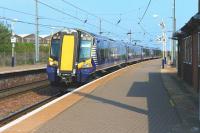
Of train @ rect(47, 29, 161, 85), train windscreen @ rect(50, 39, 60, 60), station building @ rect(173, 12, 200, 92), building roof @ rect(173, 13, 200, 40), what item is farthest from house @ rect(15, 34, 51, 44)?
building roof @ rect(173, 13, 200, 40)

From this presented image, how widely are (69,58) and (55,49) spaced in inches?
38.6

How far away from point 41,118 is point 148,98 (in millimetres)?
5928

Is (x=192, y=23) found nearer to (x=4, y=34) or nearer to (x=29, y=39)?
(x=4, y=34)

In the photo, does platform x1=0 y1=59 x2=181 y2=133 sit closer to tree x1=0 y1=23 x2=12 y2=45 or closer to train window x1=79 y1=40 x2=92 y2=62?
train window x1=79 y1=40 x2=92 y2=62

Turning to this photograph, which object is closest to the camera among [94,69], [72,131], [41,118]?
[72,131]

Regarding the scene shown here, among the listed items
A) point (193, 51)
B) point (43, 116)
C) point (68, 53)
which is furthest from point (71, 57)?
point (43, 116)

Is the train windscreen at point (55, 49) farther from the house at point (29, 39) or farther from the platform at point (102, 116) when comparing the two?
the house at point (29, 39)

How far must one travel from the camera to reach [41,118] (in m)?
12.1

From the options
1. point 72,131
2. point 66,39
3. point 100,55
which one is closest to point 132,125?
point 72,131

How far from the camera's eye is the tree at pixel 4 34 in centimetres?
7906

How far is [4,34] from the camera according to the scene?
82062 millimetres

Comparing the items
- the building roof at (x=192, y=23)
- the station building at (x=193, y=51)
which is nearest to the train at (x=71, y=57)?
the station building at (x=193, y=51)

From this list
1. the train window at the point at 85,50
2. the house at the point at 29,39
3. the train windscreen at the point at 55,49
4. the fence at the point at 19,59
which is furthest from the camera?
the house at the point at 29,39

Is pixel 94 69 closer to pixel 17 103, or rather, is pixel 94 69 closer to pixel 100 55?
pixel 100 55
